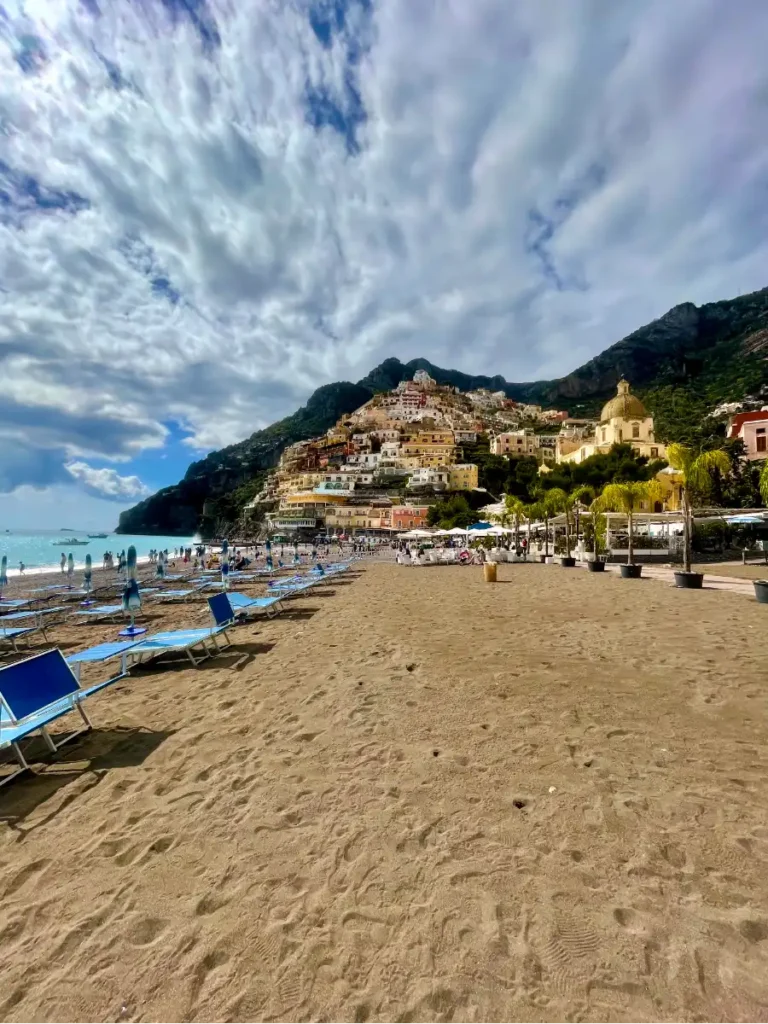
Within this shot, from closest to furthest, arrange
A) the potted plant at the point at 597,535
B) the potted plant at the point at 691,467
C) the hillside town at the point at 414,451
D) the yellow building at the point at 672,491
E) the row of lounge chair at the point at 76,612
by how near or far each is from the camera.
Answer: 1. the row of lounge chair at the point at 76,612
2. the potted plant at the point at 691,467
3. the potted plant at the point at 597,535
4. the yellow building at the point at 672,491
5. the hillside town at the point at 414,451

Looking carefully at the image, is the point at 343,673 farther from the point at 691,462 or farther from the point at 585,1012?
the point at 691,462

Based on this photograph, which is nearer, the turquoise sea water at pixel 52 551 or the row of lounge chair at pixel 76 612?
the row of lounge chair at pixel 76 612

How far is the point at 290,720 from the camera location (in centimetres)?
429

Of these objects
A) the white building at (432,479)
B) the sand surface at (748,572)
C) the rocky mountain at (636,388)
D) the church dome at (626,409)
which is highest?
the rocky mountain at (636,388)

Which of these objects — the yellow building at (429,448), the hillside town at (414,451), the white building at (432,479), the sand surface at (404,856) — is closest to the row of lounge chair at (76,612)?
the sand surface at (404,856)

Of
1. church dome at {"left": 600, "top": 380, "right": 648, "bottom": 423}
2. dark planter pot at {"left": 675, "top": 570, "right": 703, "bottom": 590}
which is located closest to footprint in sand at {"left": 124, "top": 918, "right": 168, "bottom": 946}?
dark planter pot at {"left": 675, "top": 570, "right": 703, "bottom": 590}

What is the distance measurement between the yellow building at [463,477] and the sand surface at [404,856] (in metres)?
82.1

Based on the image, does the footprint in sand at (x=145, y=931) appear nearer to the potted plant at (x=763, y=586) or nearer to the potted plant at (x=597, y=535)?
the potted plant at (x=763, y=586)

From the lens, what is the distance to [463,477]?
87.2 metres

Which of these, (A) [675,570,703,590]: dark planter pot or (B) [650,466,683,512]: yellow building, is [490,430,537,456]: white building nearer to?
(B) [650,466,683,512]: yellow building

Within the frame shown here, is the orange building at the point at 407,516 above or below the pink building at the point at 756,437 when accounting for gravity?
below

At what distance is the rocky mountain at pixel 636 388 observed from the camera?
9788 centimetres

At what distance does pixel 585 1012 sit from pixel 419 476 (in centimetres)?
8827

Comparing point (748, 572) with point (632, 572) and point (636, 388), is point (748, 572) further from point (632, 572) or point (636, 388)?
point (636, 388)
